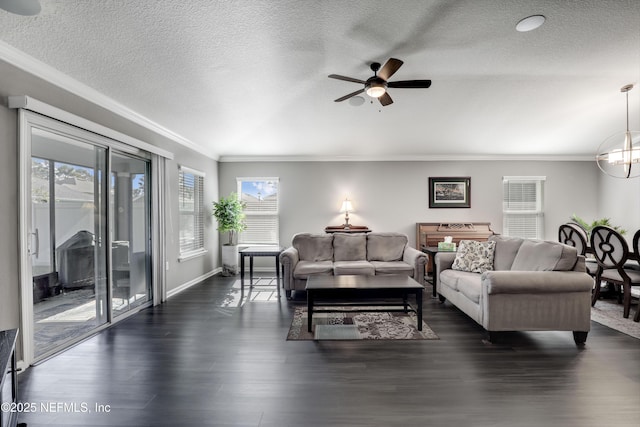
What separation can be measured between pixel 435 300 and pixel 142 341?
3.64m

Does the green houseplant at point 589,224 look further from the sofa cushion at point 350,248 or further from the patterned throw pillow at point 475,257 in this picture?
the sofa cushion at point 350,248

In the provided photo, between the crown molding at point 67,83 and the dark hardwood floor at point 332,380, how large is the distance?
2.39 metres

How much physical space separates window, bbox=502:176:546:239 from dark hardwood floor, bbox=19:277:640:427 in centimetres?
390

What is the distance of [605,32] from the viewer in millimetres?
3086

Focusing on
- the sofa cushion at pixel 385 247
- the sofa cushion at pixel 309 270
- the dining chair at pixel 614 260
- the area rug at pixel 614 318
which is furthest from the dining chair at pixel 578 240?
the sofa cushion at pixel 309 270

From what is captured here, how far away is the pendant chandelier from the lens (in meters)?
4.62

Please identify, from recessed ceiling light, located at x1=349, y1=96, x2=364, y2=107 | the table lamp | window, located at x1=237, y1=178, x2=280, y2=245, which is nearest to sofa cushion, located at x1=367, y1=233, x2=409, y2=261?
the table lamp

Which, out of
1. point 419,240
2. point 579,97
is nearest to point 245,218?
point 419,240

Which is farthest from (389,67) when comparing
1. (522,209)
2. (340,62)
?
(522,209)

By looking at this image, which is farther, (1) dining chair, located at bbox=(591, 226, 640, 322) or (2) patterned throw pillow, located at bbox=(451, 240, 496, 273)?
(2) patterned throw pillow, located at bbox=(451, 240, 496, 273)

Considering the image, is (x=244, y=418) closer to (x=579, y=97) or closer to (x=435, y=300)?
(x=435, y=300)

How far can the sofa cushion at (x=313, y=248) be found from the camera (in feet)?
17.3

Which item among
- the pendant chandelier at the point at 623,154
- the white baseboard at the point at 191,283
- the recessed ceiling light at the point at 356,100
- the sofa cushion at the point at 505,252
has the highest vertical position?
the recessed ceiling light at the point at 356,100

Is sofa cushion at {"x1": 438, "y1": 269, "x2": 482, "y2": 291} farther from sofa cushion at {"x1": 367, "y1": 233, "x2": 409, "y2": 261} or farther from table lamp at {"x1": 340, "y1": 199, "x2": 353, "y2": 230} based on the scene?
table lamp at {"x1": 340, "y1": 199, "x2": 353, "y2": 230}
